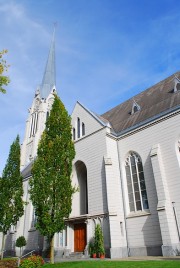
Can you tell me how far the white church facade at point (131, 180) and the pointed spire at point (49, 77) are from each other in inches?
1382

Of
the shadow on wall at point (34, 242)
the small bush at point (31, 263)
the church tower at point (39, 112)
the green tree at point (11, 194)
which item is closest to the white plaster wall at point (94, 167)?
the shadow on wall at point (34, 242)

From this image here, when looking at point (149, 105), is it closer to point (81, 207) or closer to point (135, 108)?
point (135, 108)

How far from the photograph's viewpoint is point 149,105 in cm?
2266

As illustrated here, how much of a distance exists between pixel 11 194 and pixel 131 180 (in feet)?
43.2

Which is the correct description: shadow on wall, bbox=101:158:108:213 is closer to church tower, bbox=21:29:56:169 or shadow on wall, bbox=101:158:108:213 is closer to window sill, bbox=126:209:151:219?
window sill, bbox=126:209:151:219

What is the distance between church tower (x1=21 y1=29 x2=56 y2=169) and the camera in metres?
48.4

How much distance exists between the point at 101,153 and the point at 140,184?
15.2ft

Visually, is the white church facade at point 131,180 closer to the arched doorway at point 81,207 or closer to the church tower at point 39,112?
the arched doorway at point 81,207

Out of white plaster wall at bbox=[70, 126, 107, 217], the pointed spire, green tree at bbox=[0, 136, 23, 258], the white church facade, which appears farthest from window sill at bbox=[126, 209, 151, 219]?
the pointed spire

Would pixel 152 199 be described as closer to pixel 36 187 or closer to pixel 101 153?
pixel 101 153

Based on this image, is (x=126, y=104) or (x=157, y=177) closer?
A: (x=157, y=177)

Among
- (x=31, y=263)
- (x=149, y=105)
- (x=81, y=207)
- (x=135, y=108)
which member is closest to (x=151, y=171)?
(x=149, y=105)

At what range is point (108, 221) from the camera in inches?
693

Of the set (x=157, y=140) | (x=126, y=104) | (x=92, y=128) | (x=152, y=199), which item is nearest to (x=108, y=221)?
(x=152, y=199)
